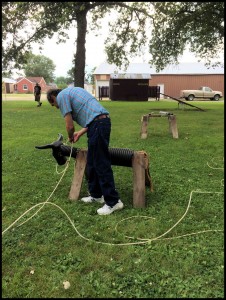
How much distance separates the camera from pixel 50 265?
2.85 metres

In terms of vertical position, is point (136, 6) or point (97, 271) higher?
point (136, 6)

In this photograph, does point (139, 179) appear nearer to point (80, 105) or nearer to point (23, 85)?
point (80, 105)

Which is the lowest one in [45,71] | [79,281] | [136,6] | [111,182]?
[79,281]

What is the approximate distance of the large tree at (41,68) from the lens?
10300 cm

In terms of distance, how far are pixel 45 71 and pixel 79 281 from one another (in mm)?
116310

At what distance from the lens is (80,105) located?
3.75 meters

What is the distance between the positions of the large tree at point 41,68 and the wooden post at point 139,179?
10267 cm

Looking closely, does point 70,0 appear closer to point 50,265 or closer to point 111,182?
point 111,182

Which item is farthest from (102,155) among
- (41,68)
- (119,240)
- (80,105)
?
(41,68)

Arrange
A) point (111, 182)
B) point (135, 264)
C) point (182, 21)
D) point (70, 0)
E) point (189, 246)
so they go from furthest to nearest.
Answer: point (182, 21) → point (70, 0) → point (111, 182) → point (189, 246) → point (135, 264)

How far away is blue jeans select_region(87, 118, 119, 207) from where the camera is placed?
3666 mm

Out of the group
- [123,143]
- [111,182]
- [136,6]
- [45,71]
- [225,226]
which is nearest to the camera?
[225,226]

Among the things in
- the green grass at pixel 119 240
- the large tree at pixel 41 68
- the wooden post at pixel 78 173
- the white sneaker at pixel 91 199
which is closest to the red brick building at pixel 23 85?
the large tree at pixel 41 68

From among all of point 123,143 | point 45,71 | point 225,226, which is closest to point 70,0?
point 123,143
